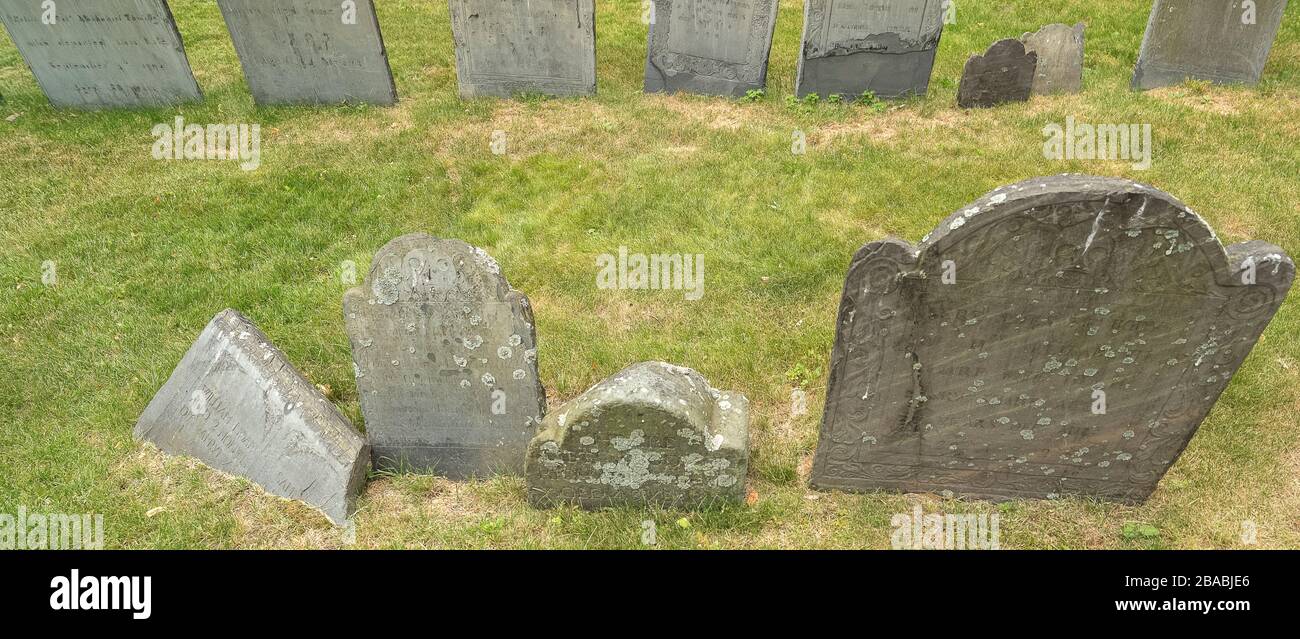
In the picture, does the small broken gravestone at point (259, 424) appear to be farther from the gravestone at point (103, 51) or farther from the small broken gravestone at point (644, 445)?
the gravestone at point (103, 51)

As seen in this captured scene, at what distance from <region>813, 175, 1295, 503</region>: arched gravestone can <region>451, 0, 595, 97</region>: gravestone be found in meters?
6.60

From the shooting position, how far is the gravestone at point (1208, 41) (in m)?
8.44

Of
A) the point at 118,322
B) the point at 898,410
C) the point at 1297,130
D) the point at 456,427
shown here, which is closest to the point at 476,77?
the point at 118,322

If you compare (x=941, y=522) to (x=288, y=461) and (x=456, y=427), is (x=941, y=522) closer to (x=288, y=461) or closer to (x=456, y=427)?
(x=456, y=427)

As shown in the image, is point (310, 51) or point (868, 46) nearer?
point (868, 46)

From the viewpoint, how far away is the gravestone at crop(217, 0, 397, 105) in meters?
8.69

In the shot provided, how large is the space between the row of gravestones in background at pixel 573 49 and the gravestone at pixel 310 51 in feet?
0.04

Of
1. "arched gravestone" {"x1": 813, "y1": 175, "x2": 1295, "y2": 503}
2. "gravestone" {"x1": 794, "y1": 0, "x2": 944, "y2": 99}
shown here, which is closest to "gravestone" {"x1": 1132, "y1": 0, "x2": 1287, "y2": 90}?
"gravestone" {"x1": 794, "y1": 0, "x2": 944, "y2": 99}

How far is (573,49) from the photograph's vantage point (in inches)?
360

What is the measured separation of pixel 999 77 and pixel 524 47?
5.76 m

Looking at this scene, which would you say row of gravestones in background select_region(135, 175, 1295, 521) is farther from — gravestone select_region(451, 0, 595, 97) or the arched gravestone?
gravestone select_region(451, 0, 595, 97)

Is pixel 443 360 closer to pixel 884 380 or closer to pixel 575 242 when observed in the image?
pixel 884 380

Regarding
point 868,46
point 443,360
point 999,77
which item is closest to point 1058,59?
point 999,77

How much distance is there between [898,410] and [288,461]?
3.48 m
